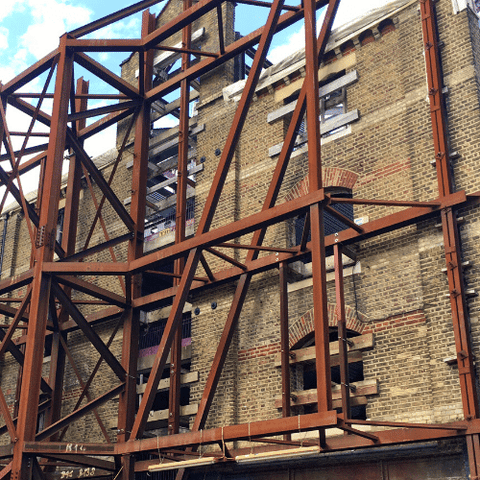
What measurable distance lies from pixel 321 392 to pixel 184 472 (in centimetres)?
412

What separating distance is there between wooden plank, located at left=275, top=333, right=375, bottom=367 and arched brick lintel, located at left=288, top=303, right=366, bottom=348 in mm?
164

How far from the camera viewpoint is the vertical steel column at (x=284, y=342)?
1130 centimetres

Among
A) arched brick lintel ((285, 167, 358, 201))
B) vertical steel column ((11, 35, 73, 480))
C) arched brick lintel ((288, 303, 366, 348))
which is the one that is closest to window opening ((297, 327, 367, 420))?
arched brick lintel ((288, 303, 366, 348))

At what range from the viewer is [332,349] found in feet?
38.1

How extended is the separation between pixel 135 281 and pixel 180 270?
1.15 m

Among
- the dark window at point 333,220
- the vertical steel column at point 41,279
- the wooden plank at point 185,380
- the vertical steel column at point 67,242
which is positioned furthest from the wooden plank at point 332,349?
the vertical steel column at point 67,242

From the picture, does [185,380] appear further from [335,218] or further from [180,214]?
[335,218]

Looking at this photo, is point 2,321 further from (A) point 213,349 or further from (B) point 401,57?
(B) point 401,57

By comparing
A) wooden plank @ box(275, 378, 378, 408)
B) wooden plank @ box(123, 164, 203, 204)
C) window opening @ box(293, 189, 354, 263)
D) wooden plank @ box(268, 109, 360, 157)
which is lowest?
wooden plank @ box(275, 378, 378, 408)

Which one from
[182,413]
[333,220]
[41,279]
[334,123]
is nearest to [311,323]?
[182,413]

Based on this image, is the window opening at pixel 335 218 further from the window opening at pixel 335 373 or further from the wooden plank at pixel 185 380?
the wooden plank at pixel 185 380

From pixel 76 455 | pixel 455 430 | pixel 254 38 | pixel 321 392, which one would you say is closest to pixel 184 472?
pixel 76 455

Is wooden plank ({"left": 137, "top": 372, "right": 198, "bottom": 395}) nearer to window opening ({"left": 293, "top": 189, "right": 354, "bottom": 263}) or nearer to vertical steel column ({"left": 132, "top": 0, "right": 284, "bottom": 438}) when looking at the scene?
vertical steel column ({"left": 132, "top": 0, "right": 284, "bottom": 438})

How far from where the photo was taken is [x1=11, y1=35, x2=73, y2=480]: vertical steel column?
11.3 metres
